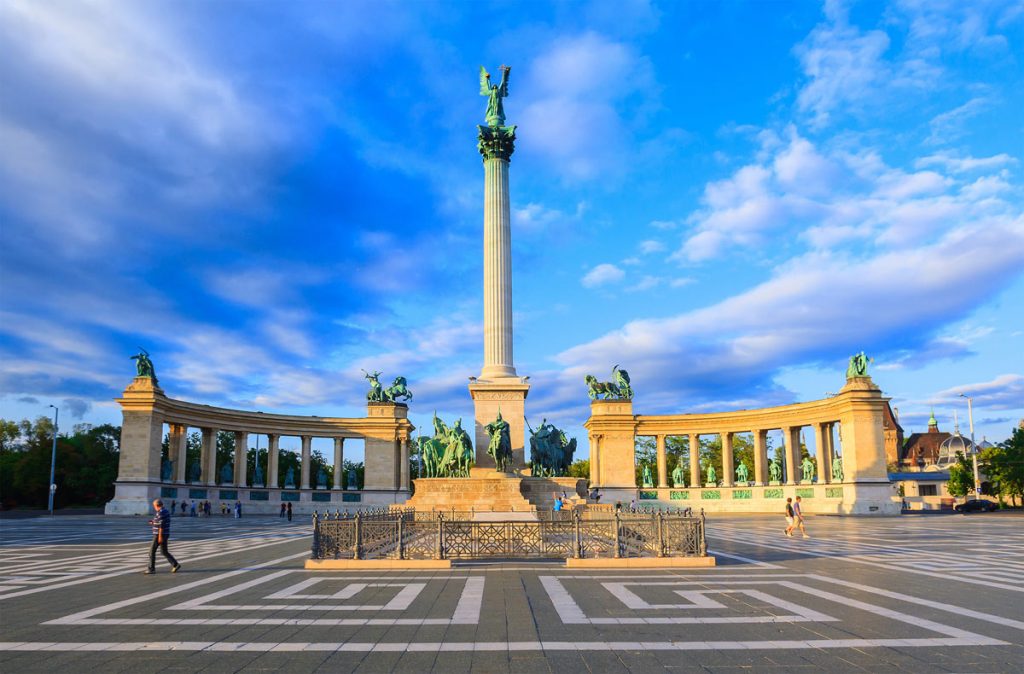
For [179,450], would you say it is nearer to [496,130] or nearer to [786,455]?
[496,130]

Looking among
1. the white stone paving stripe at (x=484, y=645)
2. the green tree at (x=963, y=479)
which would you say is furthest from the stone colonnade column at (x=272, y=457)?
the green tree at (x=963, y=479)

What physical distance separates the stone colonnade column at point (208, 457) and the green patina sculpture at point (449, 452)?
117 feet

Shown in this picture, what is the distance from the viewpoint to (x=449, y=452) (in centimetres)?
4328

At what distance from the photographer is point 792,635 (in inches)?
410

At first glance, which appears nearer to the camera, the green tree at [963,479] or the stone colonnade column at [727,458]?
the stone colonnade column at [727,458]

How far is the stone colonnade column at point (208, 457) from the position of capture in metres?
72.2

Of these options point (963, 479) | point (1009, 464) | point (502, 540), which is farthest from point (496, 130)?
point (963, 479)

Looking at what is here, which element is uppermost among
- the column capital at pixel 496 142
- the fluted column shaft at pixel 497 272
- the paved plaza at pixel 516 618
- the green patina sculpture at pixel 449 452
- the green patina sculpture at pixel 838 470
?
the column capital at pixel 496 142

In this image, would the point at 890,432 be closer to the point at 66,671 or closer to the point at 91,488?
the point at 91,488

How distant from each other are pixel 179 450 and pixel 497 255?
1622 inches

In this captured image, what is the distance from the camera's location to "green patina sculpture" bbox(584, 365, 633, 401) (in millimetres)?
81312

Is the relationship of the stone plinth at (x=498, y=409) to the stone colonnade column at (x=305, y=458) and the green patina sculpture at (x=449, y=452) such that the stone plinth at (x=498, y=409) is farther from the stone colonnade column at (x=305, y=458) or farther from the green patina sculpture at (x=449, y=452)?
the stone colonnade column at (x=305, y=458)

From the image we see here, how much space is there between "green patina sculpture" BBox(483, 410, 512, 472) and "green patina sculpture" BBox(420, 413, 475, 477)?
1.82 m

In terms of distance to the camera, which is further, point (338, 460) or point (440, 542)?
point (338, 460)
